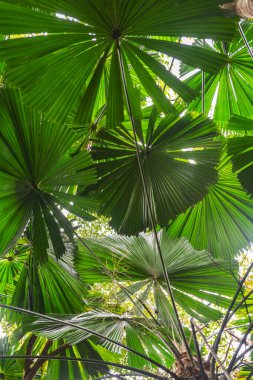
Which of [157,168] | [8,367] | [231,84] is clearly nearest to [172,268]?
[157,168]

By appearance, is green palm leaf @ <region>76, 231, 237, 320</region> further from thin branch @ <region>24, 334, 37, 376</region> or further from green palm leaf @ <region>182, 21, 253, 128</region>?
green palm leaf @ <region>182, 21, 253, 128</region>

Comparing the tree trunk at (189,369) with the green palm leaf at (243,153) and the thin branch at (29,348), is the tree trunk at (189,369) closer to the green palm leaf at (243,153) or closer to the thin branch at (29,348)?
the green palm leaf at (243,153)

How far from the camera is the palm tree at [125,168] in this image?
4.11 feet

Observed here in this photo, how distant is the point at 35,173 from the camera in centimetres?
165

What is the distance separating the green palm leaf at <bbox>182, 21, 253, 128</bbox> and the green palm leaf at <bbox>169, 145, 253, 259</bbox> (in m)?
0.40

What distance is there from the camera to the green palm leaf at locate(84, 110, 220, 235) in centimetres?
168

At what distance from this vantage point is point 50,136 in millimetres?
1564

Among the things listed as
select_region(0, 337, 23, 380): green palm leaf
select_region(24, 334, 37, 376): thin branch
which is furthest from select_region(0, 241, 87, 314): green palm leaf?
select_region(0, 337, 23, 380): green palm leaf

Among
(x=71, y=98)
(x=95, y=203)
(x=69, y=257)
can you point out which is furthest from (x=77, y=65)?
(x=69, y=257)

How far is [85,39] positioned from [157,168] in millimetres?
685

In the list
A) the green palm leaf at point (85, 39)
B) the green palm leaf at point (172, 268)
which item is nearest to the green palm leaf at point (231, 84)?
the green palm leaf at point (85, 39)

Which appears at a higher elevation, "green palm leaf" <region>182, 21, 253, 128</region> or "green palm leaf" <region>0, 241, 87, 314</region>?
"green palm leaf" <region>182, 21, 253, 128</region>

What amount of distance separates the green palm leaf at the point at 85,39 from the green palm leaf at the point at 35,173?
15 cm

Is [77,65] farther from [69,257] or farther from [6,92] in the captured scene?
[69,257]
